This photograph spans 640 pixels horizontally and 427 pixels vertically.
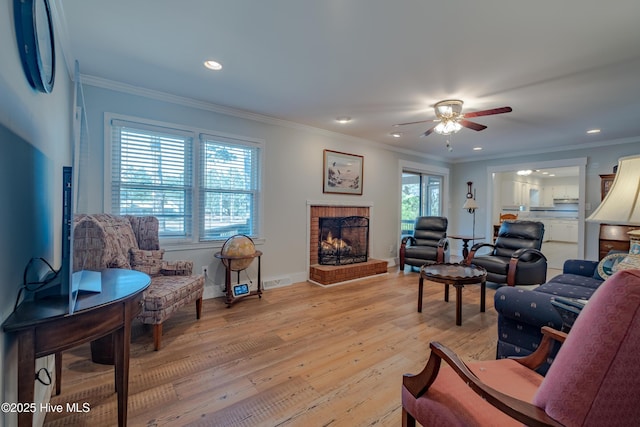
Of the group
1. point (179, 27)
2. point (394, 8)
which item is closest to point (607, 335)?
point (394, 8)

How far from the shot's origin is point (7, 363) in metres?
1.08

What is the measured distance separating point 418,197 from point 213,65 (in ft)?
18.2

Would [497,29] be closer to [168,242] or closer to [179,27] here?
[179,27]

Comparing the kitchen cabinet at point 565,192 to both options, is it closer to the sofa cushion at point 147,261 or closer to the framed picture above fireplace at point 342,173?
the framed picture above fireplace at point 342,173

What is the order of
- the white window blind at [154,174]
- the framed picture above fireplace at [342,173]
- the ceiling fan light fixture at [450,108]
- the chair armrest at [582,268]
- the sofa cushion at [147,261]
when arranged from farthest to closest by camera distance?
1. the framed picture above fireplace at [342,173]
2. the ceiling fan light fixture at [450,108]
3. the chair armrest at [582,268]
4. the white window blind at [154,174]
5. the sofa cushion at [147,261]

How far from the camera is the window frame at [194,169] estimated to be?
9.83ft

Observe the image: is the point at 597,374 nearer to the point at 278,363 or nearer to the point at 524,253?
the point at 278,363

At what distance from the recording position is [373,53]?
7.82 ft

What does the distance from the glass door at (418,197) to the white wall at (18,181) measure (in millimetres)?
5829

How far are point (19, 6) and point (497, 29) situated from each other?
2.70 m

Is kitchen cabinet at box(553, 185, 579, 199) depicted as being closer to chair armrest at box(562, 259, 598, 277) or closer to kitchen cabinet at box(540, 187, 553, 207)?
kitchen cabinet at box(540, 187, 553, 207)

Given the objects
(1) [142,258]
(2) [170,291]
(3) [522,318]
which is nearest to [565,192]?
(3) [522,318]

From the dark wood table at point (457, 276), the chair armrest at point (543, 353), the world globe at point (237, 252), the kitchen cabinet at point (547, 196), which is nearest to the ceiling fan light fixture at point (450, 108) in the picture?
the dark wood table at point (457, 276)

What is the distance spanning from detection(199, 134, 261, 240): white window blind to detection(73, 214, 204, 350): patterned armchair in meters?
0.72
